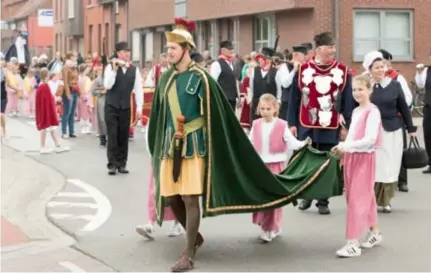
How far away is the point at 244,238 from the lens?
1033 cm

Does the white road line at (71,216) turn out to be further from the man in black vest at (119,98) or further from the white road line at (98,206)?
the man in black vest at (119,98)

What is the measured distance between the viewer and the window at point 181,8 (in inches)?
1684

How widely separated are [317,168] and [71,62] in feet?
53.3

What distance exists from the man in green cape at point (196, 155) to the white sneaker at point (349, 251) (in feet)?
2.14

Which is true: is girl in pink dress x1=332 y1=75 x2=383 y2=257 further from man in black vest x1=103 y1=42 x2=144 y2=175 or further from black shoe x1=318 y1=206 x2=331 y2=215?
man in black vest x1=103 y1=42 x2=144 y2=175

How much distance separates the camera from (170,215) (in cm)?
984

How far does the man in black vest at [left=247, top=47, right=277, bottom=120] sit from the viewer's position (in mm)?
19234

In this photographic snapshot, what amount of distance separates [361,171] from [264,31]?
2682 centimetres

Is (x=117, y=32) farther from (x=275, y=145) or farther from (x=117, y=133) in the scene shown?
(x=275, y=145)

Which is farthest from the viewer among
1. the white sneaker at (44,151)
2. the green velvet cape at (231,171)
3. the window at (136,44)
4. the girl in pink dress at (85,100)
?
the window at (136,44)

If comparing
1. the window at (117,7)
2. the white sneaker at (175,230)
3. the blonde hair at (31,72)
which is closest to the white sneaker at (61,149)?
the white sneaker at (175,230)

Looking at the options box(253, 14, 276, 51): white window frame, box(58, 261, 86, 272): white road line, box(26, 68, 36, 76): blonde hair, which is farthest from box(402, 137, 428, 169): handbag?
box(26, 68, 36, 76): blonde hair

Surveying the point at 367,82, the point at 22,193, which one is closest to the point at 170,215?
the point at 367,82

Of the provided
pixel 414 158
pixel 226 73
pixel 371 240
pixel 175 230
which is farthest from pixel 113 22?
pixel 371 240
